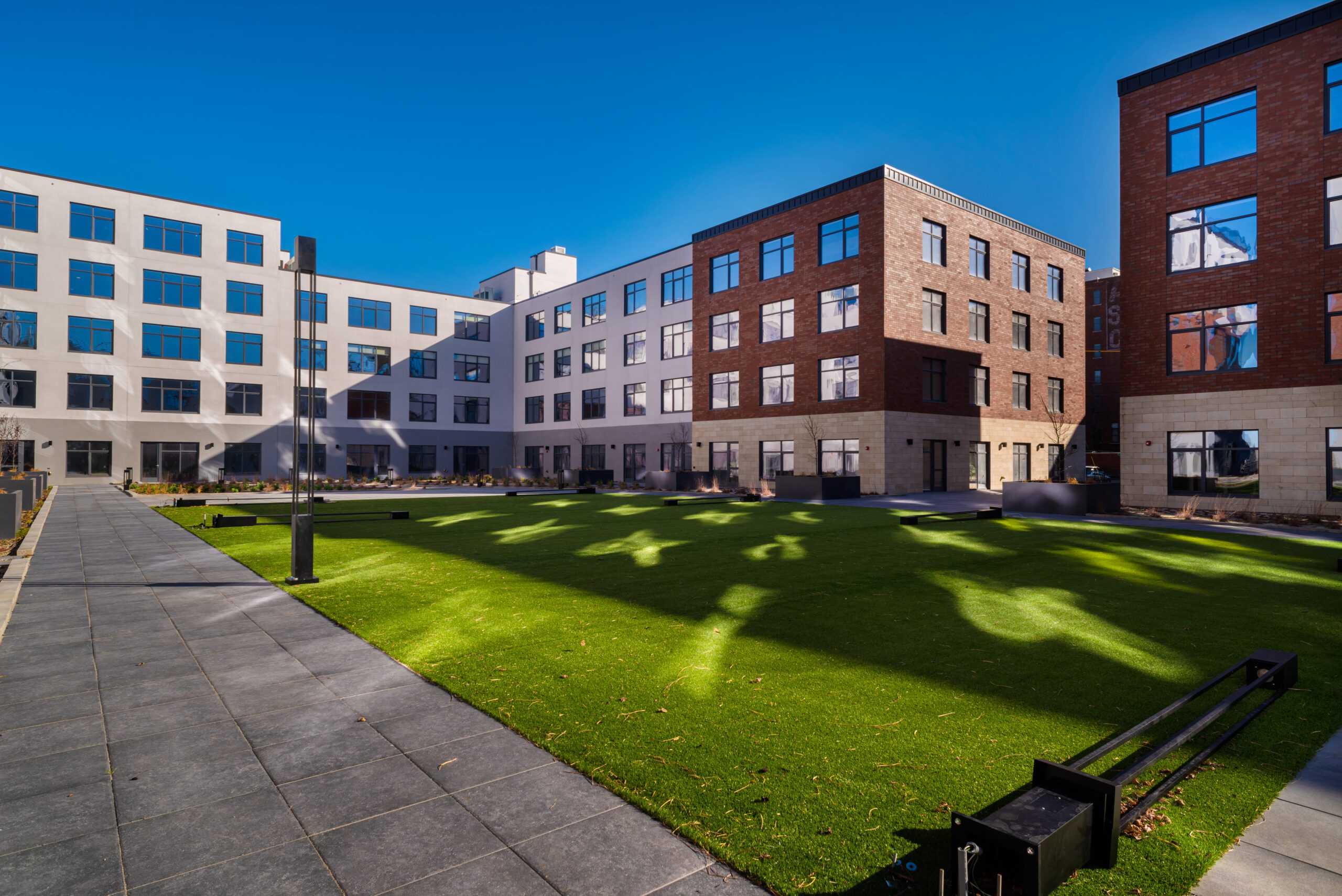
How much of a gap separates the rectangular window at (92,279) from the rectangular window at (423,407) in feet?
60.7

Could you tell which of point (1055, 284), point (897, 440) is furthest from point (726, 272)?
point (1055, 284)

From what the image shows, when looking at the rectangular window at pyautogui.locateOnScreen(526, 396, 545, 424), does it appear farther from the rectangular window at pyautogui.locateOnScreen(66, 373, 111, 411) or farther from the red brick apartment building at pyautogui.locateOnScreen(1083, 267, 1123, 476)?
the red brick apartment building at pyautogui.locateOnScreen(1083, 267, 1123, 476)

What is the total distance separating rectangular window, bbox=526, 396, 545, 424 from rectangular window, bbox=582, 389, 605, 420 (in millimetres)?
5699

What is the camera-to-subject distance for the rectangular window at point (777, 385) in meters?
35.0

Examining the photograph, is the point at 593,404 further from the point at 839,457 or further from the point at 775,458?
the point at 839,457

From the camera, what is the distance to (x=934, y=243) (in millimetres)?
33312

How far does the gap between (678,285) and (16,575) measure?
3577 cm

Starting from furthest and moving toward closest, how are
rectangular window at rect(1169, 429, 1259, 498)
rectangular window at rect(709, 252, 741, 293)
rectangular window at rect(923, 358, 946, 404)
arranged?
rectangular window at rect(709, 252, 741, 293), rectangular window at rect(923, 358, 946, 404), rectangular window at rect(1169, 429, 1259, 498)

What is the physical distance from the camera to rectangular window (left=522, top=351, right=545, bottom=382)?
54688mm

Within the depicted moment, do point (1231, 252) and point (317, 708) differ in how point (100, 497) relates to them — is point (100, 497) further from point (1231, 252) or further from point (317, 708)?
point (1231, 252)

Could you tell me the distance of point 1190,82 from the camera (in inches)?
879

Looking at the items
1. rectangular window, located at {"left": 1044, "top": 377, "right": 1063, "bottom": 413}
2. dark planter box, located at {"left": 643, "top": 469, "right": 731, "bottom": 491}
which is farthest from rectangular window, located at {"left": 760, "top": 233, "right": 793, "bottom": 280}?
rectangular window, located at {"left": 1044, "top": 377, "right": 1063, "bottom": 413}

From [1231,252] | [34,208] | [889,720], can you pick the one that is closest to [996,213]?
[1231,252]

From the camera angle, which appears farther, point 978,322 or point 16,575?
point 978,322
